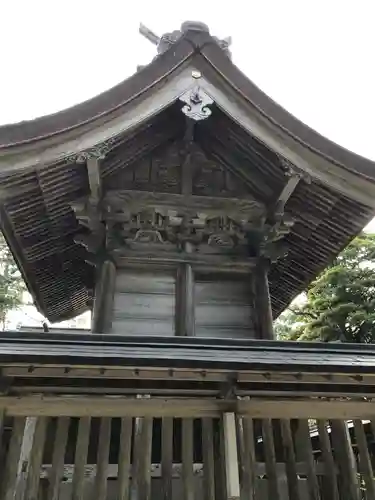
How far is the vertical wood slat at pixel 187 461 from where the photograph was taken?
11.2 feet

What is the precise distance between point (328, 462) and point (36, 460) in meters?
2.35

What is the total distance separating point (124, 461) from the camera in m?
3.48

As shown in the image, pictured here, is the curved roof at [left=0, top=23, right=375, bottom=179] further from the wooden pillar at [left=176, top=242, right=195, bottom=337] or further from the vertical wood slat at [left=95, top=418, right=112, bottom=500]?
the vertical wood slat at [left=95, top=418, right=112, bottom=500]

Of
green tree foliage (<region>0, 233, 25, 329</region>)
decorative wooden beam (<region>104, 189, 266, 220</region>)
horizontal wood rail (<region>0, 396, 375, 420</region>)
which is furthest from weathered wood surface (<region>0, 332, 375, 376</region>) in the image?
green tree foliage (<region>0, 233, 25, 329</region>)

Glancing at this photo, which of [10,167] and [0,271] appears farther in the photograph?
[0,271]

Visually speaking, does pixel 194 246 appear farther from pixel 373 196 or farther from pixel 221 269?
pixel 373 196

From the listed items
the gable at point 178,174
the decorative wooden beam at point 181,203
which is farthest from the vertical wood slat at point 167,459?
the gable at point 178,174

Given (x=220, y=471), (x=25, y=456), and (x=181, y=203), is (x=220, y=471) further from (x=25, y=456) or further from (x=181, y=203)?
(x=181, y=203)

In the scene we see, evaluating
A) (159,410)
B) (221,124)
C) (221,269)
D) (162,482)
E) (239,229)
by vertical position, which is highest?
(221,124)

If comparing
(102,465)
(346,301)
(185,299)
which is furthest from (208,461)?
(346,301)

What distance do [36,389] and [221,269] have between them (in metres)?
2.77

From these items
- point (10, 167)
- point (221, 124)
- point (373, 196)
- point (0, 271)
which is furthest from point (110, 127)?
point (0, 271)

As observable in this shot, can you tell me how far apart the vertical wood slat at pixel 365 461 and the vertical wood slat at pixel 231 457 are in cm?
110

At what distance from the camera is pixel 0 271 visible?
18.5m
